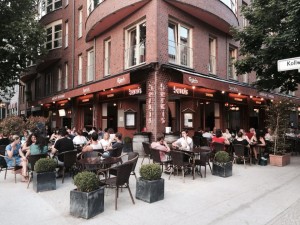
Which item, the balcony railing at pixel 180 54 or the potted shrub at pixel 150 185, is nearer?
the potted shrub at pixel 150 185

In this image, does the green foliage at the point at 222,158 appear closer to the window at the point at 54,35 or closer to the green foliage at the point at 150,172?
the green foliage at the point at 150,172

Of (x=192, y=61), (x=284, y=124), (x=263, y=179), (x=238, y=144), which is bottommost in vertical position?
(x=263, y=179)

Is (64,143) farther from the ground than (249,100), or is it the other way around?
(249,100)

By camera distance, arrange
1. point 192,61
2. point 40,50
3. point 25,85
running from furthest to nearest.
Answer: point 25,85
point 40,50
point 192,61

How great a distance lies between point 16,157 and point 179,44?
30.0 ft

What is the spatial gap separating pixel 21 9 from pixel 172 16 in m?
11.9

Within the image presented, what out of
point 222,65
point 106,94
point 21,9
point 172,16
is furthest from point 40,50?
point 222,65

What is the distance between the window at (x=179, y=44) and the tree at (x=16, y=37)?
10180 millimetres

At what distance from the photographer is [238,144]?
9602 mm

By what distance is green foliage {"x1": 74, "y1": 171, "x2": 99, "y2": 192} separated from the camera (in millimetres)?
4566

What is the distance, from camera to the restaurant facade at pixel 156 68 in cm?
1175

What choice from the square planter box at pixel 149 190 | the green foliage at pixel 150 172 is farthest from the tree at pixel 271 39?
the square planter box at pixel 149 190

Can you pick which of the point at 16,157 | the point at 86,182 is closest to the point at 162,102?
the point at 16,157

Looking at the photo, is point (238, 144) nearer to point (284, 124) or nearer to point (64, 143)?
point (284, 124)
